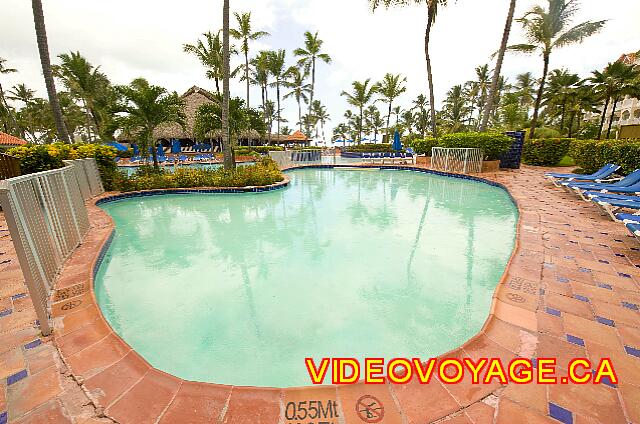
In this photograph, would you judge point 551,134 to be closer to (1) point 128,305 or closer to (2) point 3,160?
(1) point 128,305

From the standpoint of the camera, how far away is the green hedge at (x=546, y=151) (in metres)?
16.0

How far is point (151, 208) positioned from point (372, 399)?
9156mm

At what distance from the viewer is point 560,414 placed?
1.76 metres

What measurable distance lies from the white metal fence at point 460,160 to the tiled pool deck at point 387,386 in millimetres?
11311

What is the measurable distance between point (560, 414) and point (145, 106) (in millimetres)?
15497

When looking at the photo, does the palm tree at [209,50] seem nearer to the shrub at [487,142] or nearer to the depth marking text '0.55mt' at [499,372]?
the shrub at [487,142]

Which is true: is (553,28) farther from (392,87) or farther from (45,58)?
(45,58)

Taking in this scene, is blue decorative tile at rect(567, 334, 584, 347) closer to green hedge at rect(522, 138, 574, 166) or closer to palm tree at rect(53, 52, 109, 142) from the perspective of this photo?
green hedge at rect(522, 138, 574, 166)

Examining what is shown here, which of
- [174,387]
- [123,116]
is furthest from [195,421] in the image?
[123,116]

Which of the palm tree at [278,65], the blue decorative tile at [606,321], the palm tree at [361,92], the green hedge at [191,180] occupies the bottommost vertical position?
the blue decorative tile at [606,321]

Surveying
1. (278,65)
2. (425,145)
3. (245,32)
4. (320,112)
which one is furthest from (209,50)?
(320,112)

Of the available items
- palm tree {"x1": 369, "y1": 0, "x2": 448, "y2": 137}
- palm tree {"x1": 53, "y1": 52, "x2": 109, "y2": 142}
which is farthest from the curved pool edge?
palm tree {"x1": 53, "y1": 52, "x2": 109, "y2": 142}

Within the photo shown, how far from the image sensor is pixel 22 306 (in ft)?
9.85

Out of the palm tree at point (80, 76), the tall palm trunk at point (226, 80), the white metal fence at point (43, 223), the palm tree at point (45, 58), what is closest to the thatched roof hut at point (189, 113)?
the palm tree at point (80, 76)
